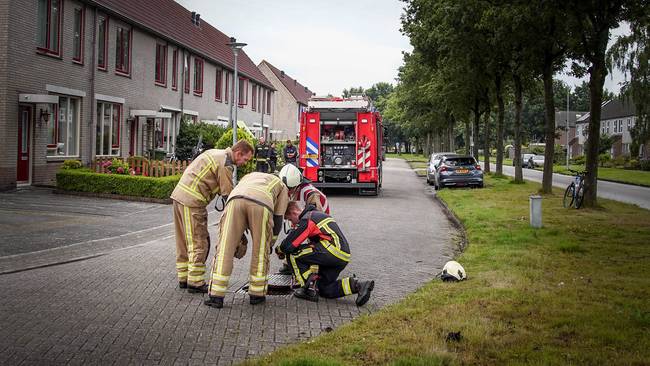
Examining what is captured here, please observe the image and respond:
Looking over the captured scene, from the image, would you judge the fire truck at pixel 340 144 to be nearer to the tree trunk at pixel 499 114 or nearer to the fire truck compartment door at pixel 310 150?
the fire truck compartment door at pixel 310 150

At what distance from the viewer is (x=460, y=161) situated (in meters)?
27.5

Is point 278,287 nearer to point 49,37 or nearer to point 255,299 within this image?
point 255,299

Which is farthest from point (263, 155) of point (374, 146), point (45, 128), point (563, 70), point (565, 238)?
point (565, 238)

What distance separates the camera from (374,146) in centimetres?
2192

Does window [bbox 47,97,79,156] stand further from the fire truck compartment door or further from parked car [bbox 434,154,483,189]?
parked car [bbox 434,154,483,189]

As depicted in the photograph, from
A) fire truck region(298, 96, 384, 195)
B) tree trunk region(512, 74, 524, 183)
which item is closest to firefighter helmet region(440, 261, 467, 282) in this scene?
fire truck region(298, 96, 384, 195)

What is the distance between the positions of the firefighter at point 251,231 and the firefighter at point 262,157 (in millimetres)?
19098

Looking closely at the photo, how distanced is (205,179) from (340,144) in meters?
15.1

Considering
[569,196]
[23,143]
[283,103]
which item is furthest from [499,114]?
[283,103]

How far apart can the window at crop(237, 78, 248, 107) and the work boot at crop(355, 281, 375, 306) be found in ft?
125

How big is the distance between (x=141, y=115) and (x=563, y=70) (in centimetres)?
1809

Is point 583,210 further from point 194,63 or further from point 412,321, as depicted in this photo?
point 194,63

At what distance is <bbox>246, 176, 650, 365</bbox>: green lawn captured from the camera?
16.3 ft

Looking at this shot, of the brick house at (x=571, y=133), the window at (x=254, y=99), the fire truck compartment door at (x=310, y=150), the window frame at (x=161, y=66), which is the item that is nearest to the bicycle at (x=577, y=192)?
the fire truck compartment door at (x=310, y=150)
